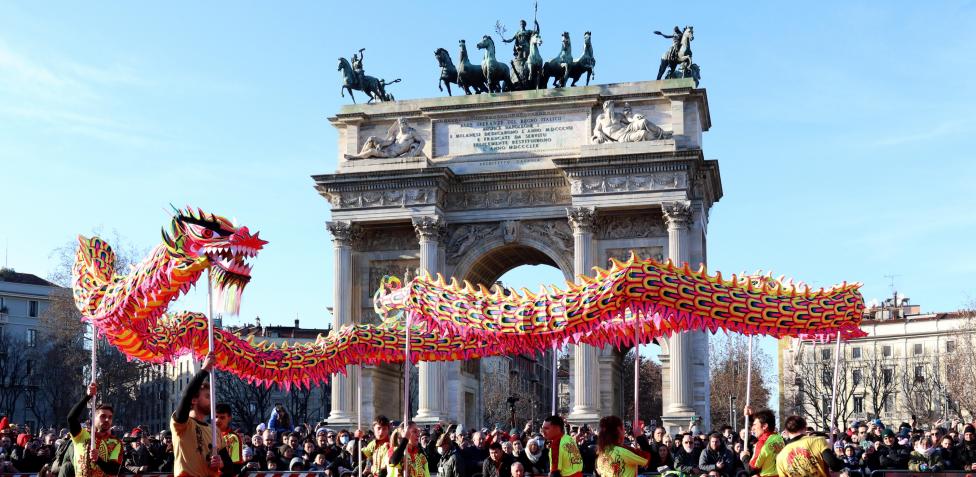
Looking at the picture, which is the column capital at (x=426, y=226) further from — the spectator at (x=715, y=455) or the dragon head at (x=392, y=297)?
the dragon head at (x=392, y=297)

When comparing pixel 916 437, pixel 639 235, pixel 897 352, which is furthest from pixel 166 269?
pixel 897 352

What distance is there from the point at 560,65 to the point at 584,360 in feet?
34.1

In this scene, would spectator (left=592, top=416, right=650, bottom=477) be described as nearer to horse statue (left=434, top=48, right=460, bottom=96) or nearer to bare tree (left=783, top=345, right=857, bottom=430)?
horse statue (left=434, top=48, right=460, bottom=96)

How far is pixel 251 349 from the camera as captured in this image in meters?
20.5

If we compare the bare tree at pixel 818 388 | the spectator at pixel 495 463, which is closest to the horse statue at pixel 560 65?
the spectator at pixel 495 463

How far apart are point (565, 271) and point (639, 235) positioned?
2.80 metres

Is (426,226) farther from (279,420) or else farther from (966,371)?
(966,371)

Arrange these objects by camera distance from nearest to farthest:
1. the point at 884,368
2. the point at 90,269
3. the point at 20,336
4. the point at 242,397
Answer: the point at 90,269, the point at 20,336, the point at 884,368, the point at 242,397

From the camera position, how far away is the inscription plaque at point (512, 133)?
149 ft

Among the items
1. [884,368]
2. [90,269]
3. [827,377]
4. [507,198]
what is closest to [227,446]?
[90,269]

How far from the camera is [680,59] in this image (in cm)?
4534

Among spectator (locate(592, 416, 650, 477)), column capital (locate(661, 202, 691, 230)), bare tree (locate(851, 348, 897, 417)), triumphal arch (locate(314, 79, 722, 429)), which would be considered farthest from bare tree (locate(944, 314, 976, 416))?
spectator (locate(592, 416, 650, 477))

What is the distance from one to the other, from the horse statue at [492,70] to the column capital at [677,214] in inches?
311

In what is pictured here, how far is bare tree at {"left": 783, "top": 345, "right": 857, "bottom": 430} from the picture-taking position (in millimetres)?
84675
